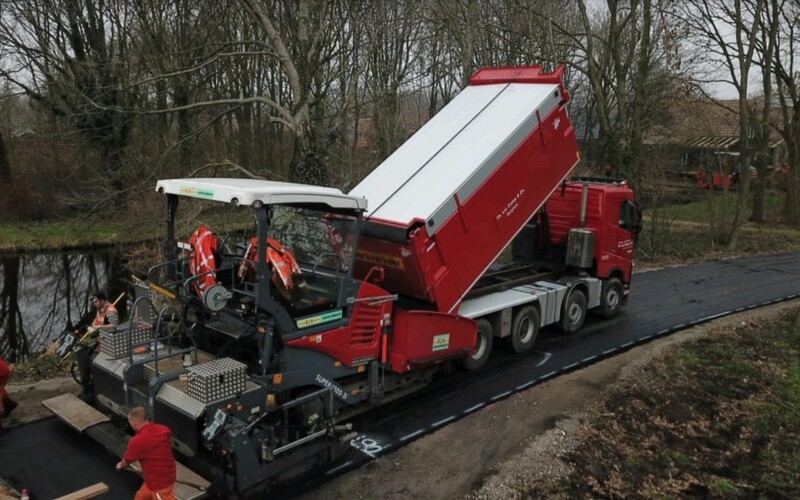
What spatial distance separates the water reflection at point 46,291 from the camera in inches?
517

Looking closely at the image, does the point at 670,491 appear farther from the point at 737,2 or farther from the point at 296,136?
the point at 737,2

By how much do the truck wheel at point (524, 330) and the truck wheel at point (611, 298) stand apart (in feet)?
7.73

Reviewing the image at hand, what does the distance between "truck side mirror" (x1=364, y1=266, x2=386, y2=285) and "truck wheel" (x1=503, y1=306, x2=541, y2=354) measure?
285 cm

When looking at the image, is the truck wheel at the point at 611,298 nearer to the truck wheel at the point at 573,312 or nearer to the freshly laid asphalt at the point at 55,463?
the truck wheel at the point at 573,312

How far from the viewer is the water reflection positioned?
517 inches

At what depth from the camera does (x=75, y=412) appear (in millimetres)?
6699

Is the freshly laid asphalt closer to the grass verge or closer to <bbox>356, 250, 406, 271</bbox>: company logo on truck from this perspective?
<bbox>356, 250, 406, 271</bbox>: company logo on truck

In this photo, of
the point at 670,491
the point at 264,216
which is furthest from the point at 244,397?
the point at 670,491

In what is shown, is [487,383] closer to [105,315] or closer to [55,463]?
[105,315]

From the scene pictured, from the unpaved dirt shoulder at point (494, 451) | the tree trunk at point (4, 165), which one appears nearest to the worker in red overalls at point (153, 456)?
the unpaved dirt shoulder at point (494, 451)

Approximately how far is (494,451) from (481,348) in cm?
260

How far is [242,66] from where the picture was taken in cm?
2453

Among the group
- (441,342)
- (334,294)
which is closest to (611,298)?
(441,342)

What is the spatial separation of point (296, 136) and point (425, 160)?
5411mm
